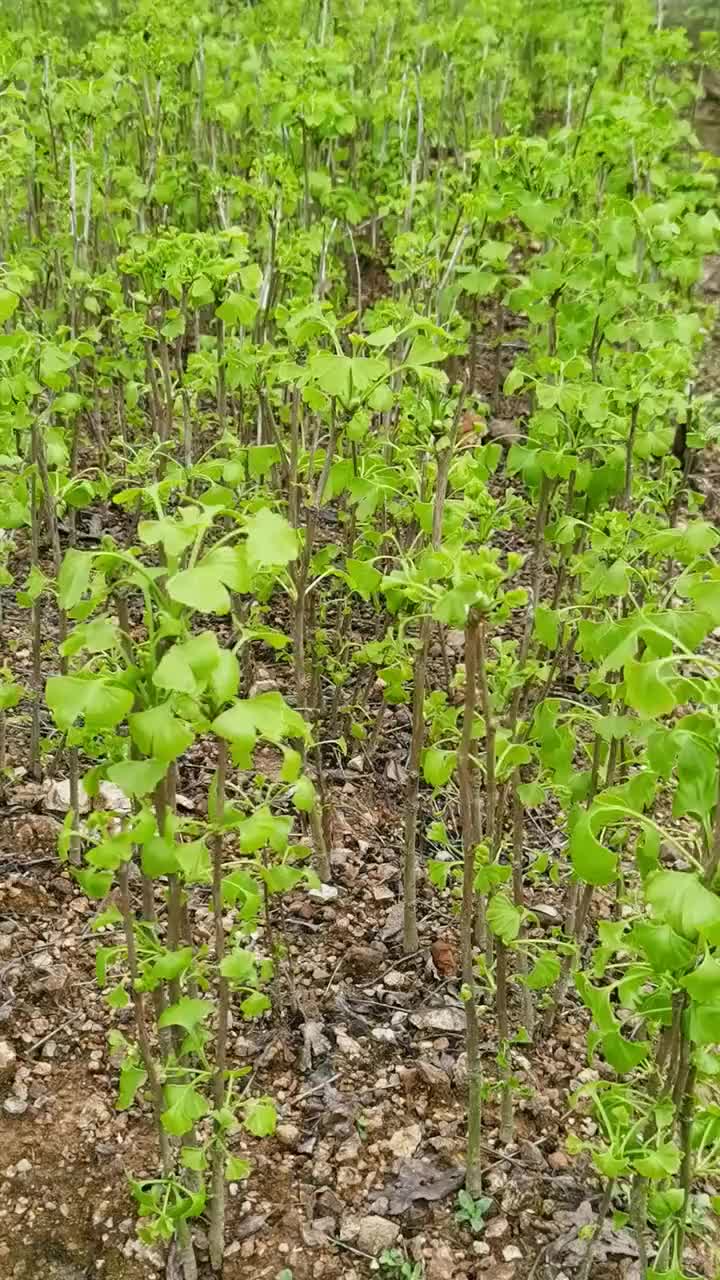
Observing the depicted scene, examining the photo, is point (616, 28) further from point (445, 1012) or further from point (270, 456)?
point (445, 1012)

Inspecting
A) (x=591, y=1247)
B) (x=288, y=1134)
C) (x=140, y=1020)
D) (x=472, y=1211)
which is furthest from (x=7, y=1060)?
(x=591, y=1247)

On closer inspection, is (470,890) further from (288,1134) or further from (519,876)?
(288,1134)

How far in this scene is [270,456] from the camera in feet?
9.51

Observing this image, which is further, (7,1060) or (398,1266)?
(7,1060)

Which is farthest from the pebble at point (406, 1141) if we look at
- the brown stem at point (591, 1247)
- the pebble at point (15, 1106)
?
the pebble at point (15, 1106)

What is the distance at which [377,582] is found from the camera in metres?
2.35

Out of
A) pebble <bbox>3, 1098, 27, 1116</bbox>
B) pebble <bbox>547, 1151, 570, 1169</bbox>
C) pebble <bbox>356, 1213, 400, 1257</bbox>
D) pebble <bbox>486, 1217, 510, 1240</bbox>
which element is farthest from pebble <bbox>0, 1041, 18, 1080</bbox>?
pebble <bbox>547, 1151, 570, 1169</bbox>

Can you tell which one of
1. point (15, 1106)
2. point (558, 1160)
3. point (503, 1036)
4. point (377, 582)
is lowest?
point (558, 1160)

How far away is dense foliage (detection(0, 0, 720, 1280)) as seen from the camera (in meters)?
1.53

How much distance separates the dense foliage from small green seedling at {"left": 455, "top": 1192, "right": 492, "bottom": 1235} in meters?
0.03

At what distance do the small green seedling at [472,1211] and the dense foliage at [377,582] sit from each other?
33mm

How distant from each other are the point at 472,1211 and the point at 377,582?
1.39 metres

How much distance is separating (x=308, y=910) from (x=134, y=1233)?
3.22ft

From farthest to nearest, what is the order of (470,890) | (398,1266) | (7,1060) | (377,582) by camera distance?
(7,1060) → (377,582) → (398,1266) → (470,890)
